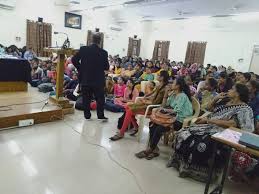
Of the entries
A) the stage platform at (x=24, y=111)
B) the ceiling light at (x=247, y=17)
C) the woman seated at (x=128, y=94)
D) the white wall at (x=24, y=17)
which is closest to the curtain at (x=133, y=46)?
the white wall at (x=24, y=17)

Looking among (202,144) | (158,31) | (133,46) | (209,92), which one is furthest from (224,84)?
(133,46)

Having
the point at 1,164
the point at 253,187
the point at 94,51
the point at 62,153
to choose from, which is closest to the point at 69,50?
the point at 94,51

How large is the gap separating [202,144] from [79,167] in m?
1.25

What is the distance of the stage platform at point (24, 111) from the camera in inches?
124

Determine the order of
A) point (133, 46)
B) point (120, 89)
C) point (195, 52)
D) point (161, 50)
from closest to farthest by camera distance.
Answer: point (120, 89) → point (195, 52) → point (161, 50) → point (133, 46)

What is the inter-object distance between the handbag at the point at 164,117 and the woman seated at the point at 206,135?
0.26 m

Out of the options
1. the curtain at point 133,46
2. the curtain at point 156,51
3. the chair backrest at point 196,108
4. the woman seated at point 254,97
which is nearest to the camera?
the chair backrest at point 196,108

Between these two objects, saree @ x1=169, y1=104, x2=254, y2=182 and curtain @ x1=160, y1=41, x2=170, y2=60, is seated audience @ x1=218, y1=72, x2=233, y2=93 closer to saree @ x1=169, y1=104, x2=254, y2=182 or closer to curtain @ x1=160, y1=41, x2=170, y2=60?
saree @ x1=169, y1=104, x2=254, y2=182

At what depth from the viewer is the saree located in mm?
2189

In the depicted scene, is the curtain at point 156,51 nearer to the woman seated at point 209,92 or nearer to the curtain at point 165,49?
the curtain at point 165,49

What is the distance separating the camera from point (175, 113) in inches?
110

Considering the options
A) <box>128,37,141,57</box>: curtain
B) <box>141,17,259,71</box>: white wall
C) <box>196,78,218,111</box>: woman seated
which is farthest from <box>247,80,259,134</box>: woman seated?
<box>128,37,141,57</box>: curtain

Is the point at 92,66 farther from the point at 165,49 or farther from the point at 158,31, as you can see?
the point at 158,31

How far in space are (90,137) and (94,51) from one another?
1240mm
